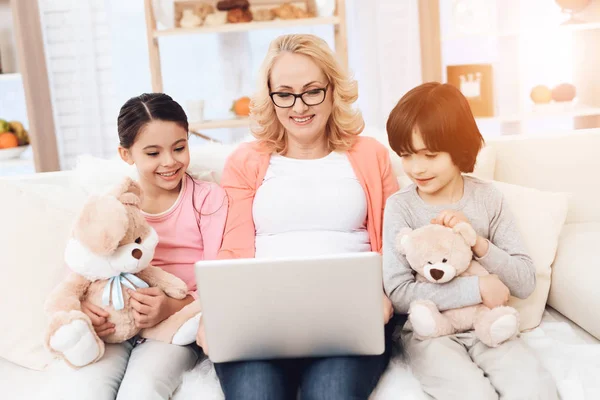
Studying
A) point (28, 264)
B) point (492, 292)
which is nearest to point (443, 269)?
point (492, 292)

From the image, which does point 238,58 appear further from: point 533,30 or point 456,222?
point 456,222

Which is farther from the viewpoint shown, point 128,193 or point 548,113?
point 548,113

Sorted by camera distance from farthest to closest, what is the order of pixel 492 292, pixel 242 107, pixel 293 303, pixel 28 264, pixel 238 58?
pixel 238 58, pixel 242 107, pixel 28 264, pixel 492 292, pixel 293 303

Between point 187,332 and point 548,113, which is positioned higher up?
point 548,113

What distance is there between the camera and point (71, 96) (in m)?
3.60

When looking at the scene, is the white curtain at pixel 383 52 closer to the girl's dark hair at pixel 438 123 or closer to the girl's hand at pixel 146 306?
the girl's dark hair at pixel 438 123

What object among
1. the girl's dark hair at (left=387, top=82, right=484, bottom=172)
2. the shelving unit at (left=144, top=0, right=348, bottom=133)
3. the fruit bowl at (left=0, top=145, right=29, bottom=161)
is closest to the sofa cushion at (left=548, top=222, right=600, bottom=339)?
the girl's dark hair at (left=387, top=82, right=484, bottom=172)

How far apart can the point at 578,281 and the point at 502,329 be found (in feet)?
1.04

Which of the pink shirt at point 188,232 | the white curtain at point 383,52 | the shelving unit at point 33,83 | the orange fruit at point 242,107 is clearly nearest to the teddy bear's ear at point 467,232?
the pink shirt at point 188,232

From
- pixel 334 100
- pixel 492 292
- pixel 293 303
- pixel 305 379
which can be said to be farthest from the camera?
pixel 334 100

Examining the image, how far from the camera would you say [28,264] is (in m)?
1.61

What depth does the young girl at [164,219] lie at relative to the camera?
4.89 feet

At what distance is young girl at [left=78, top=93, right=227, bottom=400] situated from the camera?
149 centimetres

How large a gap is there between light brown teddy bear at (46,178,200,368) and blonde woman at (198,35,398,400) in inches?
8.0
